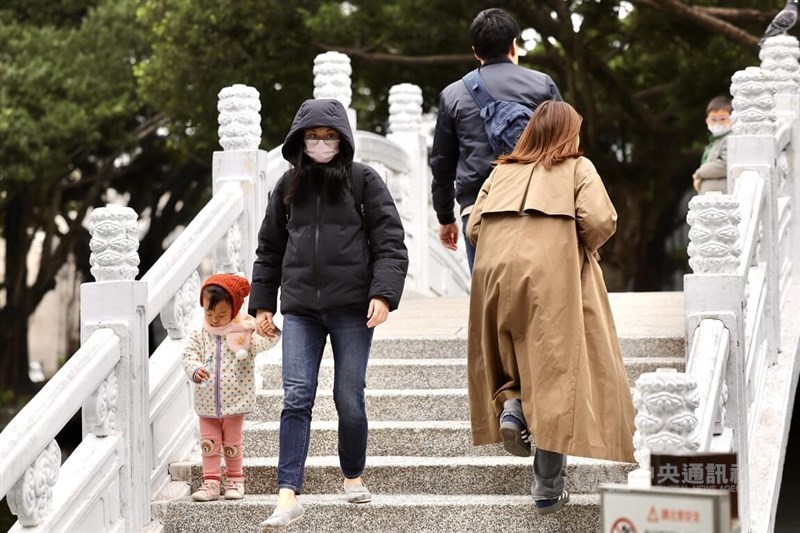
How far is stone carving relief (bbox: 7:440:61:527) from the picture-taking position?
5.48m

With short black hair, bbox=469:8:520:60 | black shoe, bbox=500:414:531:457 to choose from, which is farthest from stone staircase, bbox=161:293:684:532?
short black hair, bbox=469:8:520:60

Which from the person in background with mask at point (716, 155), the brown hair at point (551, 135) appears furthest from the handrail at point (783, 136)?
the brown hair at point (551, 135)

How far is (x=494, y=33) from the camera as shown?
6676 mm

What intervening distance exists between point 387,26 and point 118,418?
39.6 feet

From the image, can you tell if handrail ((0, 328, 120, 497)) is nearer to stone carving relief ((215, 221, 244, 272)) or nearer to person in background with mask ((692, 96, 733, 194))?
stone carving relief ((215, 221, 244, 272))

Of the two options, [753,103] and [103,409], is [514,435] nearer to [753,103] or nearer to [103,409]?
[103,409]

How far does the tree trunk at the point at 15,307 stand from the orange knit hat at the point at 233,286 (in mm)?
16588

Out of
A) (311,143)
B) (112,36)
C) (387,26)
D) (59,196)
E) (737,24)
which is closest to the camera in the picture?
(311,143)

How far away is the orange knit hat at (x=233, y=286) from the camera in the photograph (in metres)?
6.32

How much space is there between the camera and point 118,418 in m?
6.28

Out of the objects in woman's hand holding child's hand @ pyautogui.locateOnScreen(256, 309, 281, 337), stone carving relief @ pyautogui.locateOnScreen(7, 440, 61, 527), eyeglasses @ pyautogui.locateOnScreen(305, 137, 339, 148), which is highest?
eyeglasses @ pyautogui.locateOnScreen(305, 137, 339, 148)

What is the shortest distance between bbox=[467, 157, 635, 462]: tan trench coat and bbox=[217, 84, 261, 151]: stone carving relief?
96.2 inches

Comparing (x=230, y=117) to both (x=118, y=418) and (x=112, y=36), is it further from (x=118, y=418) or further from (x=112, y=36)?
(x=112, y=36)

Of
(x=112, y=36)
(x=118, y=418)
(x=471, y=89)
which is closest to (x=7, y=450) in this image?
(x=118, y=418)
